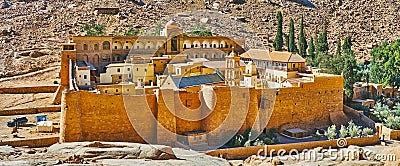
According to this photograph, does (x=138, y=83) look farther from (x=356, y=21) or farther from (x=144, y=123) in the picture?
(x=356, y=21)

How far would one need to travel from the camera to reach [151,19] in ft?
160

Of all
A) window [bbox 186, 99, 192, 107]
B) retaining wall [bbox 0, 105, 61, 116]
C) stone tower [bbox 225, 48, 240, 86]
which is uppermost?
stone tower [bbox 225, 48, 240, 86]

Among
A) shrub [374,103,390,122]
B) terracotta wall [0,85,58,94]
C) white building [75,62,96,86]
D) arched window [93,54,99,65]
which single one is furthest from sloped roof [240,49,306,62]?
terracotta wall [0,85,58,94]

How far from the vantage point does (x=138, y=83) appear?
2645cm

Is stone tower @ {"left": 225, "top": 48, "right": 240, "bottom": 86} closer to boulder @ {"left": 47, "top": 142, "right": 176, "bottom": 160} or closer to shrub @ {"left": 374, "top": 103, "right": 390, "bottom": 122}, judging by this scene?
shrub @ {"left": 374, "top": 103, "right": 390, "bottom": 122}

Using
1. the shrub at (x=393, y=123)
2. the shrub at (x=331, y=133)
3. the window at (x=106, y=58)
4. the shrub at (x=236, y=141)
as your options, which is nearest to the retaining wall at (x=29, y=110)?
the window at (x=106, y=58)

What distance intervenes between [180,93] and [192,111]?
3.69 ft

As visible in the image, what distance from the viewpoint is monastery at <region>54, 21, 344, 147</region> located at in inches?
699

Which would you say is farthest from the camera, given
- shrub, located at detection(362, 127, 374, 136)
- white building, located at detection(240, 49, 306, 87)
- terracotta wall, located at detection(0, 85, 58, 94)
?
white building, located at detection(240, 49, 306, 87)

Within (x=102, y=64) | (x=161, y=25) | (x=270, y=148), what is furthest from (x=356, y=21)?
(x=270, y=148)

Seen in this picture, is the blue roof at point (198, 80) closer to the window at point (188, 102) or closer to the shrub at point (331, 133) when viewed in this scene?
the window at point (188, 102)

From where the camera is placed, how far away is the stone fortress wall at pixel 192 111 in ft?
56.5

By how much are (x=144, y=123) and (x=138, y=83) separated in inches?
325

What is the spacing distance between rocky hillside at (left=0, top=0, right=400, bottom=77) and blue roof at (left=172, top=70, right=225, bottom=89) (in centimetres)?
1543
